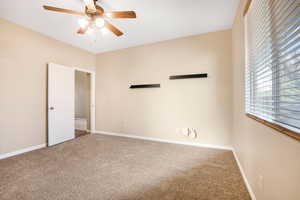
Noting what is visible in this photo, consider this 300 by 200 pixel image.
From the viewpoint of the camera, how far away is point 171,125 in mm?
3508

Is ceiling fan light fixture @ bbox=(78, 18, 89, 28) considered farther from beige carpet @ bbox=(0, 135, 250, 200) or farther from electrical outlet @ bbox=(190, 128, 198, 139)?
electrical outlet @ bbox=(190, 128, 198, 139)

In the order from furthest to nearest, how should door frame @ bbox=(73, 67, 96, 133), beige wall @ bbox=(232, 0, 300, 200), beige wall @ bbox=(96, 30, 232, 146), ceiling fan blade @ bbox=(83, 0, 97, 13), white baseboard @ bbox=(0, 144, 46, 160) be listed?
door frame @ bbox=(73, 67, 96, 133) → beige wall @ bbox=(96, 30, 232, 146) → white baseboard @ bbox=(0, 144, 46, 160) → ceiling fan blade @ bbox=(83, 0, 97, 13) → beige wall @ bbox=(232, 0, 300, 200)

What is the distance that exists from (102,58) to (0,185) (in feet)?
12.3

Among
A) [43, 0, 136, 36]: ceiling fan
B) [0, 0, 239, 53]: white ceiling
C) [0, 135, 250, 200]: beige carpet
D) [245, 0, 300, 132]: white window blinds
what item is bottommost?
[0, 135, 250, 200]: beige carpet

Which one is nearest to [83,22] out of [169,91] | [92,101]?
[169,91]

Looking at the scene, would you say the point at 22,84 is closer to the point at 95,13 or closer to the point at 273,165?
the point at 95,13

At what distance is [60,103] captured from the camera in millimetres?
3482

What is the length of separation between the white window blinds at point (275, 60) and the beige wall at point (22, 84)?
13.4ft

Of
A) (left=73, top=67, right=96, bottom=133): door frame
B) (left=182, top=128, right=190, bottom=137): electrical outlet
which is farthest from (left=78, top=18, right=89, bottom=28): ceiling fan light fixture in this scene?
(left=182, top=128, right=190, bottom=137): electrical outlet

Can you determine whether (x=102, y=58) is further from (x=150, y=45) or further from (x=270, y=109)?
(x=270, y=109)

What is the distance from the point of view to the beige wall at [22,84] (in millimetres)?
2588

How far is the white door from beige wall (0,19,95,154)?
5.5 inches

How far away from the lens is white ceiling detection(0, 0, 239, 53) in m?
2.21

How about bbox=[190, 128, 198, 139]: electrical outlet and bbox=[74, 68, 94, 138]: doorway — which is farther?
bbox=[74, 68, 94, 138]: doorway
